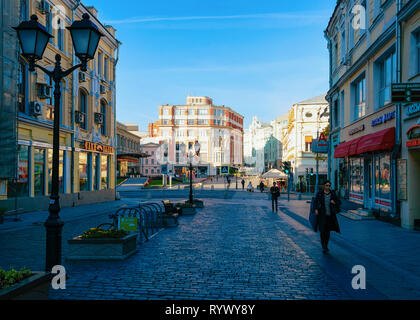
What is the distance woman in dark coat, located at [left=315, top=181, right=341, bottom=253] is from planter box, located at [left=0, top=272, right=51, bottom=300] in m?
6.65

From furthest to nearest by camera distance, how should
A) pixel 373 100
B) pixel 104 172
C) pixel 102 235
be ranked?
pixel 104 172
pixel 373 100
pixel 102 235

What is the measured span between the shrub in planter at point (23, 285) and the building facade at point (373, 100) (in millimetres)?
11740

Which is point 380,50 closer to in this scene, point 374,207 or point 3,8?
point 374,207

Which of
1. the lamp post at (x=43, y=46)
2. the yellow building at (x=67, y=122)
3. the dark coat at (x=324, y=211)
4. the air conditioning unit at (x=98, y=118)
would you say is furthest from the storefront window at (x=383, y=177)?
the air conditioning unit at (x=98, y=118)

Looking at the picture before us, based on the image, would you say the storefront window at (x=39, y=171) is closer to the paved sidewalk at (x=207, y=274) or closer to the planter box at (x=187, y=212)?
the planter box at (x=187, y=212)

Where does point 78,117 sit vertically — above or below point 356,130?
above

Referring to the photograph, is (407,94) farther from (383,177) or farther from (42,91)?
(42,91)

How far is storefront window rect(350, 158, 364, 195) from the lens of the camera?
1855 cm

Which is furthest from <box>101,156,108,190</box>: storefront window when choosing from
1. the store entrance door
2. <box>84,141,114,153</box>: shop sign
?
the store entrance door

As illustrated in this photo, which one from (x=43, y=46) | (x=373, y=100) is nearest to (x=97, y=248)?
(x=43, y=46)

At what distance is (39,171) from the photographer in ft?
67.4

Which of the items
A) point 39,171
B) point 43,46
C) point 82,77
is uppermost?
point 82,77

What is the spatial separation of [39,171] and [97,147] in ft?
25.9

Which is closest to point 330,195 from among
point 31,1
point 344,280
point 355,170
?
point 344,280
